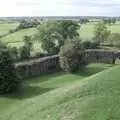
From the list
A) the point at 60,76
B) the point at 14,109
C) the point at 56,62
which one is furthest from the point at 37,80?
the point at 14,109

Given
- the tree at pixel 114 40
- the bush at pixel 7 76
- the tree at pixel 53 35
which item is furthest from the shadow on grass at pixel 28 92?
the tree at pixel 114 40

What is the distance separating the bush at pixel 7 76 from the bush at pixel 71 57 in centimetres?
1479

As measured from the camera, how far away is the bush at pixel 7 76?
38.0 meters

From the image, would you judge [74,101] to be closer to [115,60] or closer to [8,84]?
[8,84]

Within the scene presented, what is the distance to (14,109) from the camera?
30156 millimetres

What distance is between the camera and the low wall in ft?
163

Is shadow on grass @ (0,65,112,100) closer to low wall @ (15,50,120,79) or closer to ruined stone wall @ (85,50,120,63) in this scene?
low wall @ (15,50,120,79)

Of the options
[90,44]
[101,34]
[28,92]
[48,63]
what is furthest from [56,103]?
[101,34]

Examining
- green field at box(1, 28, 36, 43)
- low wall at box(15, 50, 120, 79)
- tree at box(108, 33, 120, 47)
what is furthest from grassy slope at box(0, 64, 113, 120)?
green field at box(1, 28, 36, 43)

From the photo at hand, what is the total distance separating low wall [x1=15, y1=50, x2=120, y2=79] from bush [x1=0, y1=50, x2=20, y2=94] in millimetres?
3007

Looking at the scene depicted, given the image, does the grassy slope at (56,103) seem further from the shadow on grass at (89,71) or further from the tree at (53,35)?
the tree at (53,35)

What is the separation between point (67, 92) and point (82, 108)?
5695mm

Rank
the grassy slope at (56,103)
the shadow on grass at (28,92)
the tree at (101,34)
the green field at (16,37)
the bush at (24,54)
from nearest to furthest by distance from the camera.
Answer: the grassy slope at (56,103) < the shadow on grass at (28,92) < the bush at (24,54) < the tree at (101,34) < the green field at (16,37)

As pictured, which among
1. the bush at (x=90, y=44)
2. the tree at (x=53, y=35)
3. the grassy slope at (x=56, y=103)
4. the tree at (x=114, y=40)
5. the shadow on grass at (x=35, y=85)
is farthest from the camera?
the tree at (x=114, y=40)
